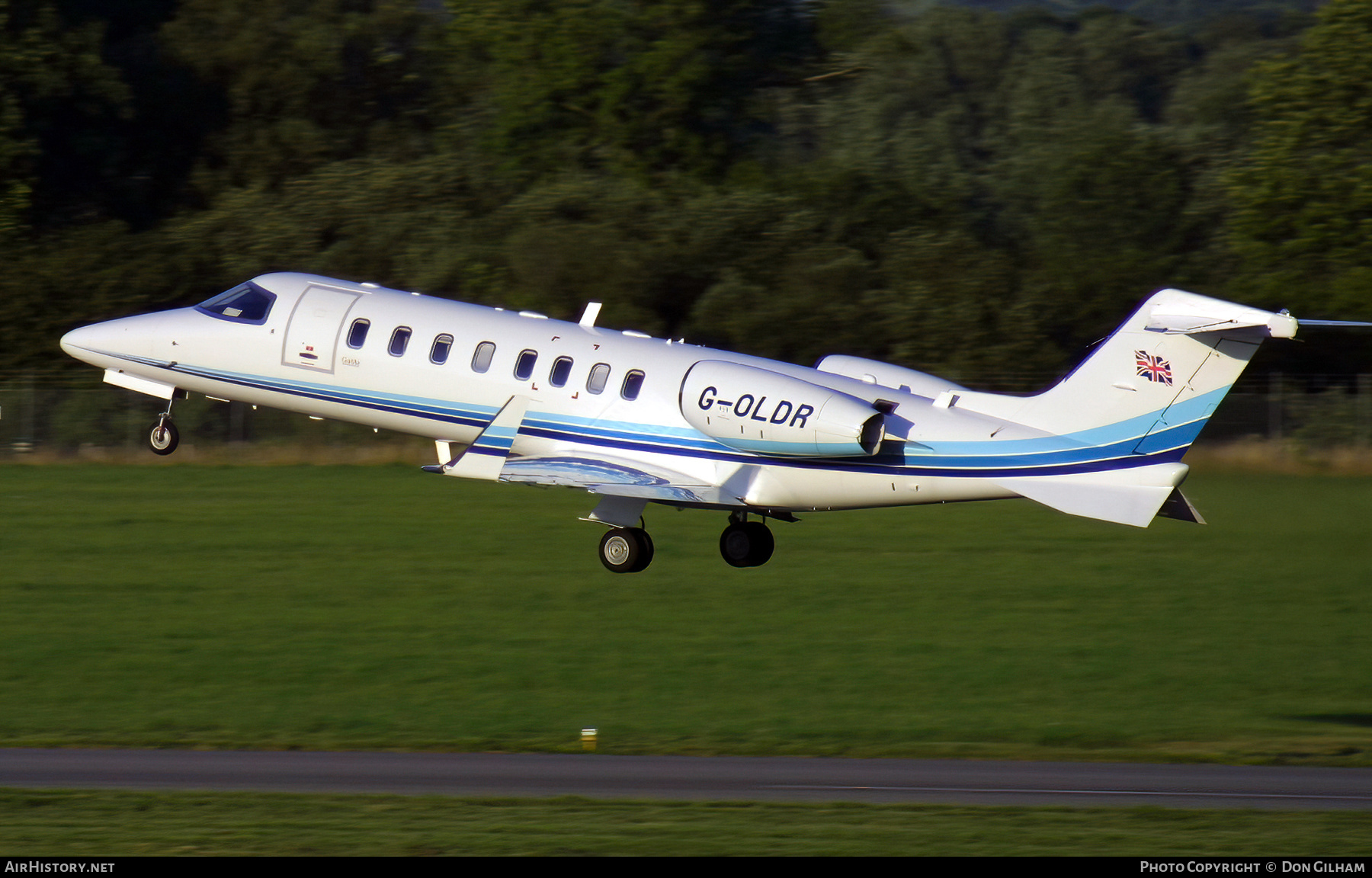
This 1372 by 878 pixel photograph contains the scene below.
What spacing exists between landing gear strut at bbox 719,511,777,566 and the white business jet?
3 centimetres

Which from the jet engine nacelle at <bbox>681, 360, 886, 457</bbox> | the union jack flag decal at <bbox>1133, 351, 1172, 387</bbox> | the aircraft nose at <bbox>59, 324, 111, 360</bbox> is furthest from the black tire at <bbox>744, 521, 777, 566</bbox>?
the aircraft nose at <bbox>59, 324, 111, 360</bbox>

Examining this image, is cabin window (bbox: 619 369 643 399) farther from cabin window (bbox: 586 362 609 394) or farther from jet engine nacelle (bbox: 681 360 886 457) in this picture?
jet engine nacelle (bbox: 681 360 886 457)

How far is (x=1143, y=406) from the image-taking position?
20469mm

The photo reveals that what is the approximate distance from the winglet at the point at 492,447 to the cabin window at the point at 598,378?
34.9 inches

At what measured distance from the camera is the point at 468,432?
23.1 meters

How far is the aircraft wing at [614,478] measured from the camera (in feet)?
71.3

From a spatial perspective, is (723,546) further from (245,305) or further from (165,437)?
(165,437)

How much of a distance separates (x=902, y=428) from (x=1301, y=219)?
30889 millimetres

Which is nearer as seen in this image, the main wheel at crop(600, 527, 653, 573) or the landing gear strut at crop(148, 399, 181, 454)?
the main wheel at crop(600, 527, 653, 573)

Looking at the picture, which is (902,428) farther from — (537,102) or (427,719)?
(537,102)

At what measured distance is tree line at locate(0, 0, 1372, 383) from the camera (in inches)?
1882

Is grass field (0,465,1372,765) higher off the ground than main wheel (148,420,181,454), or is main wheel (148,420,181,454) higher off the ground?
main wheel (148,420,181,454)
